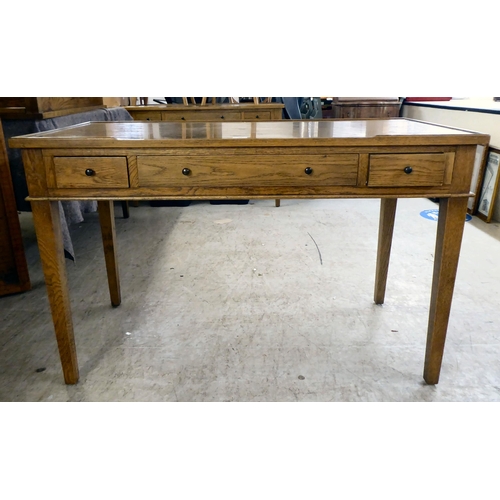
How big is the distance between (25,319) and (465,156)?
5.31 ft

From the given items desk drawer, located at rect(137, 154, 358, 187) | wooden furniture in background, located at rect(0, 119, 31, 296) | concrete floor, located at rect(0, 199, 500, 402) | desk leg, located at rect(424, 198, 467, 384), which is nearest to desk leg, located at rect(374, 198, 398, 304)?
concrete floor, located at rect(0, 199, 500, 402)

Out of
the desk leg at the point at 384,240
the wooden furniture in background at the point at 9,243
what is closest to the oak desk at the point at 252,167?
the desk leg at the point at 384,240

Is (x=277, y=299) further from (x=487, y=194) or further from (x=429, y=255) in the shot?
(x=487, y=194)

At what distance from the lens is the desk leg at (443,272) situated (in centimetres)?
119

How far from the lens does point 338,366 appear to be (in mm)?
1431

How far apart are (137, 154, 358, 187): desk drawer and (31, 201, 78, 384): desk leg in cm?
29

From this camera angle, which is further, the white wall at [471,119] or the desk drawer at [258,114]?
the desk drawer at [258,114]

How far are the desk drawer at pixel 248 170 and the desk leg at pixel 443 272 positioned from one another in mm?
283

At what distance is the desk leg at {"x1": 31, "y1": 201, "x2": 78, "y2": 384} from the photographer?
1.21 metres

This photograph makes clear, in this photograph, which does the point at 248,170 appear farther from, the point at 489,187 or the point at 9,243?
the point at 489,187

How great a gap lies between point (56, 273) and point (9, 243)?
77 centimetres

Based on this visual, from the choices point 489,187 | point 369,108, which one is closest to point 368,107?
point 369,108

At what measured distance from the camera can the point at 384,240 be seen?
1.70m

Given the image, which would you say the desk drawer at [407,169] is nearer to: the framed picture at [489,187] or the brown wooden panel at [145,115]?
the framed picture at [489,187]
